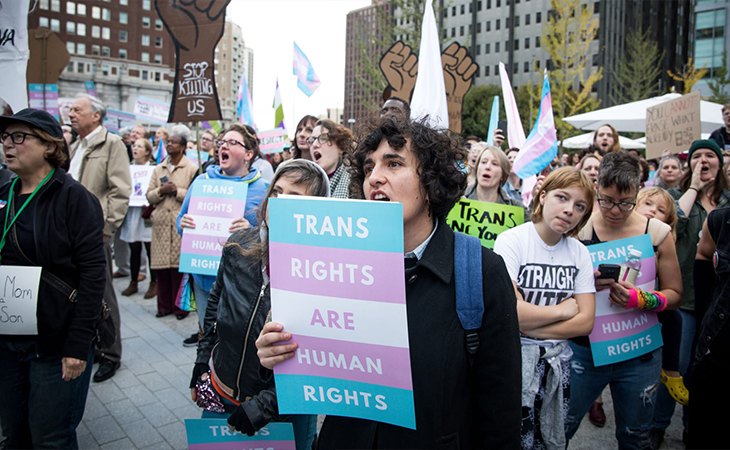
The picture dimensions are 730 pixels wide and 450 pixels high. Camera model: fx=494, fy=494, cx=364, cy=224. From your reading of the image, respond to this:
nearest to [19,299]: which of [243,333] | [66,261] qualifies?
[66,261]

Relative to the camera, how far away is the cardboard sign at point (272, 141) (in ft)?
37.8

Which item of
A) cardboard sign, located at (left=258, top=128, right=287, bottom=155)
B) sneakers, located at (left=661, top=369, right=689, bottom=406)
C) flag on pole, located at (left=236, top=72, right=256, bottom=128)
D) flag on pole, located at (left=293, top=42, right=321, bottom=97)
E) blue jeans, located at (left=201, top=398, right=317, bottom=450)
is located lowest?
sneakers, located at (left=661, top=369, right=689, bottom=406)

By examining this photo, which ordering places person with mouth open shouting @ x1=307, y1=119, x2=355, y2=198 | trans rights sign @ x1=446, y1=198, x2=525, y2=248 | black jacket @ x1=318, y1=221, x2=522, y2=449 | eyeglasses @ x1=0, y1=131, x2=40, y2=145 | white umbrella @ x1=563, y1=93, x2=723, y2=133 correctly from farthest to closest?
white umbrella @ x1=563, y1=93, x2=723, y2=133, person with mouth open shouting @ x1=307, y1=119, x2=355, y2=198, trans rights sign @ x1=446, y1=198, x2=525, y2=248, eyeglasses @ x1=0, y1=131, x2=40, y2=145, black jacket @ x1=318, y1=221, x2=522, y2=449

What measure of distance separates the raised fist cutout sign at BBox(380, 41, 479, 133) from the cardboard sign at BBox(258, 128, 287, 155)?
17.2ft

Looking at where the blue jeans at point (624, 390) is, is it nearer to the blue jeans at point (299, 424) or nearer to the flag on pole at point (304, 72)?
the blue jeans at point (299, 424)

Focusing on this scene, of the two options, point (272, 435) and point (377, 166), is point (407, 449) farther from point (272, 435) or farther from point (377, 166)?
point (377, 166)

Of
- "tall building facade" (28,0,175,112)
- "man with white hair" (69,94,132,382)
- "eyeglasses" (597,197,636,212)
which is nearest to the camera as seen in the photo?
"eyeglasses" (597,197,636,212)

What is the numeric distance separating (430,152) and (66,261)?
7.00ft

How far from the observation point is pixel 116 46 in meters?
87.4

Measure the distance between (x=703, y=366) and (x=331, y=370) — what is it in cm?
206

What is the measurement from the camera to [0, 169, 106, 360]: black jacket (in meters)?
2.66

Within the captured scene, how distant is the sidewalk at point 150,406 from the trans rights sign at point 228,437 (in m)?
1.67

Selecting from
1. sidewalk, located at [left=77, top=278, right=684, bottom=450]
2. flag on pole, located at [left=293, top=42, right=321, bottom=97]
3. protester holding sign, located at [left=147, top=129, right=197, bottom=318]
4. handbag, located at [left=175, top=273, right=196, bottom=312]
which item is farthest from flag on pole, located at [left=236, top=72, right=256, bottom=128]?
handbag, located at [left=175, top=273, right=196, bottom=312]

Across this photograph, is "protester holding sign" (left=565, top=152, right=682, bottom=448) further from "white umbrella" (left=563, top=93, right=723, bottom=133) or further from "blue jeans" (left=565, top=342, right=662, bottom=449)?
"white umbrella" (left=563, top=93, right=723, bottom=133)
